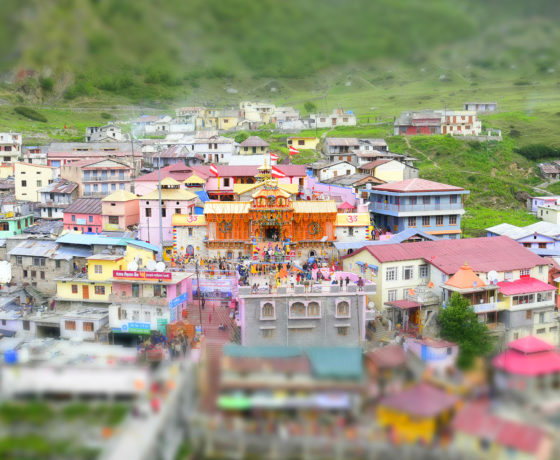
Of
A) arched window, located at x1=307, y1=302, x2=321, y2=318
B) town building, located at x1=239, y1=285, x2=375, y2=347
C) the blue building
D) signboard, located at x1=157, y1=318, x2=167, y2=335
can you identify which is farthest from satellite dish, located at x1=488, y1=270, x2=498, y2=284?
signboard, located at x1=157, y1=318, x2=167, y2=335

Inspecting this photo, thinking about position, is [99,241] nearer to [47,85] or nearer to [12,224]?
[12,224]

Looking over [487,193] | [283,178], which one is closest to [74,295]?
[283,178]

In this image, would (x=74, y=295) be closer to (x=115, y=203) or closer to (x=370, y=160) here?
(x=115, y=203)

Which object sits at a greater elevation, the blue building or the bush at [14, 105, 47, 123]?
the bush at [14, 105, 47, 123]

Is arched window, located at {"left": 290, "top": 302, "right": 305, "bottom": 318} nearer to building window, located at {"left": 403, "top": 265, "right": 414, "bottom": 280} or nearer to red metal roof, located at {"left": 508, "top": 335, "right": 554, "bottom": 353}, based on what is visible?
building window, located at {"left": 403, "top": 265, "right": 414, "bottom": 280}

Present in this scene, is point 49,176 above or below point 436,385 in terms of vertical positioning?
above
